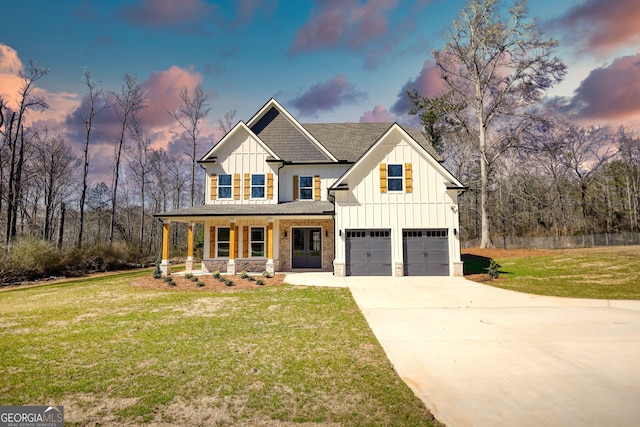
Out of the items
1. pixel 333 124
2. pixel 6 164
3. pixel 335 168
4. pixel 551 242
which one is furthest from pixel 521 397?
pixel 6 164

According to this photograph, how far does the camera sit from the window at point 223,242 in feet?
59.9

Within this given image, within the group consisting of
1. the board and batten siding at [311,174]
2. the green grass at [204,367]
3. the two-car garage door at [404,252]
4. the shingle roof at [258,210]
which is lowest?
the green grass at [204,367]

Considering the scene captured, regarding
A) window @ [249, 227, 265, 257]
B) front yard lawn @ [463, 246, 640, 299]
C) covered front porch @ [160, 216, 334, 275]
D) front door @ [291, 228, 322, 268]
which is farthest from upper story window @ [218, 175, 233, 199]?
front yard lawn @ [463, 246, 640, 299]

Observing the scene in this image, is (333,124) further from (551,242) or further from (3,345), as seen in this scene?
(551,242)

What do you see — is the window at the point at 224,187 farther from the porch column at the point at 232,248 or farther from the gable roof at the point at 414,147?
the gable roof at the point at 414,147

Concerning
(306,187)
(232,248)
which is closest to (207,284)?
(232,248)

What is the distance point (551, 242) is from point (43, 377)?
3756cm

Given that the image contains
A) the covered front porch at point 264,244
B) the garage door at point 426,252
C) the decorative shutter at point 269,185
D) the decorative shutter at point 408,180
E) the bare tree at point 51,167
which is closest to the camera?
the garage door at point 426,252

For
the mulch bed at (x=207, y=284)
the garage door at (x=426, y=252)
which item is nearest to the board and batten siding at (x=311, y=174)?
the garage door at (x=426, y=252)

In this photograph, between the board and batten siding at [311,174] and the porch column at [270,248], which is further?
the board and batten siding at [311,174]

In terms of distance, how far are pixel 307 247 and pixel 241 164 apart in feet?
21.8

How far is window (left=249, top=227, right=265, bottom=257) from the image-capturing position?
18219 mm

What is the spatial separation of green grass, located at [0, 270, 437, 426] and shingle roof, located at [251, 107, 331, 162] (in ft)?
41.1

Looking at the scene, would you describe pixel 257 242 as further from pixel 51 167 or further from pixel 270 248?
pixel 51 167
